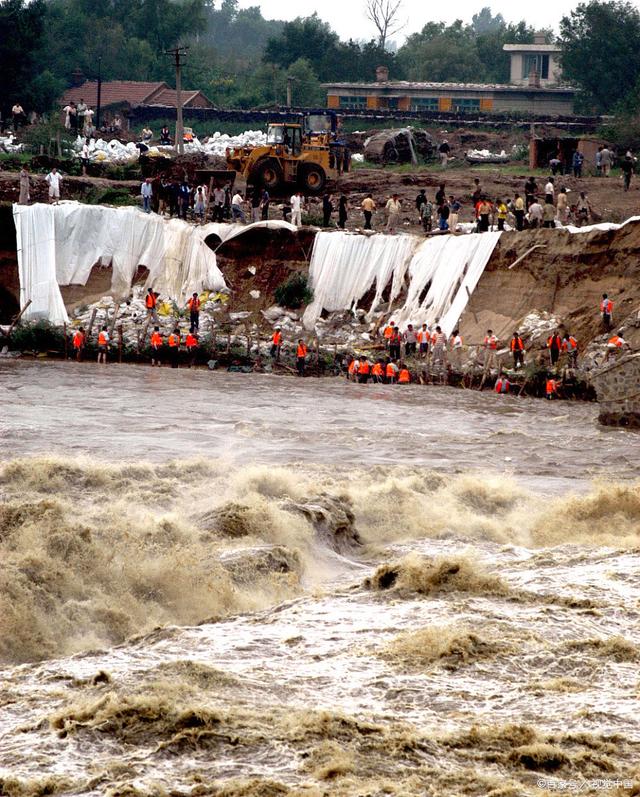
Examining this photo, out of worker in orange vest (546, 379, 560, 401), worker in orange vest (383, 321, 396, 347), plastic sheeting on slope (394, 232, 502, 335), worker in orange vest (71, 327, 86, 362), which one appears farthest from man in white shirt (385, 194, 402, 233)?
worker in orange vest (546, 379, 560, 401)

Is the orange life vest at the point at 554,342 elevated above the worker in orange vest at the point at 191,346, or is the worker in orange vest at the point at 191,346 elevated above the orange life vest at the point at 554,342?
the orange life vest at the point at 554,342

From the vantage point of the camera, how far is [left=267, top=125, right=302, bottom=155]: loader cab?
36.7m

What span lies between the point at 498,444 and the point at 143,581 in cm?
913

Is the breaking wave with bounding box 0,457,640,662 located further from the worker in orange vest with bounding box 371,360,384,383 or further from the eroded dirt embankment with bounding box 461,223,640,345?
the eroded dirt embankment with bounding box 461,223,640,345

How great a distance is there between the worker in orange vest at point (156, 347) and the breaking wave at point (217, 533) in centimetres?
1151

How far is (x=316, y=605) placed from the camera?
13352mm

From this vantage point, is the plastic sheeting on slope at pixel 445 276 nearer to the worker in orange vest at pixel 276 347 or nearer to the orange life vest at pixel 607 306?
the worker in orange vest at pixel 276 347

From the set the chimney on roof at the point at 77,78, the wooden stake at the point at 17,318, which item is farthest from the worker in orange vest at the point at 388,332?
the chimney on roof at the point at 77,78

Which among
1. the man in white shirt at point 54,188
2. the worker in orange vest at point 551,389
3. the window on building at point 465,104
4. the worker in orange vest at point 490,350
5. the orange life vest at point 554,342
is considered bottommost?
the worker in orange vest at point 551,389

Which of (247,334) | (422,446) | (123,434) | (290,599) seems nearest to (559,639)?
(290,599)

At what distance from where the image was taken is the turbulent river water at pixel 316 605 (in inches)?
367

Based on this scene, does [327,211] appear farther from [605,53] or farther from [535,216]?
[605,53]

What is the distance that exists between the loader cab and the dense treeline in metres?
18.2

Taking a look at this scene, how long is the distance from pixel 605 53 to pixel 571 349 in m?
36.2
